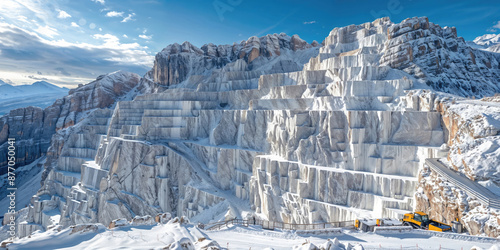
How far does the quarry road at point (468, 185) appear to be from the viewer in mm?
15836

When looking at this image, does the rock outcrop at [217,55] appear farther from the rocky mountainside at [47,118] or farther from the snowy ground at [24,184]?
the snowy ground at [24,184]

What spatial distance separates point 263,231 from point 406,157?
1575 cm

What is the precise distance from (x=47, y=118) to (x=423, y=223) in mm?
113234

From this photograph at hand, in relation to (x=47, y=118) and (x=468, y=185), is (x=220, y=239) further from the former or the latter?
(x=47, y=118)

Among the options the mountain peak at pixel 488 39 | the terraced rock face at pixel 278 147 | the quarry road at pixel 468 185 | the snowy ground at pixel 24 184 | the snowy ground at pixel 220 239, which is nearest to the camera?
the snowy ground at pixel 220 239

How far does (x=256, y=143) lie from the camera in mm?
39875

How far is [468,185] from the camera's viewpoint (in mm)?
17578

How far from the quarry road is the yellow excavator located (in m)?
2.61

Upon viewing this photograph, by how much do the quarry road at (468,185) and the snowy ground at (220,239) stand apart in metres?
2.87

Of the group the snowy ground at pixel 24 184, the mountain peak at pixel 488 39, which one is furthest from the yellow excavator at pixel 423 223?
the mountain peak at pixel 488 39

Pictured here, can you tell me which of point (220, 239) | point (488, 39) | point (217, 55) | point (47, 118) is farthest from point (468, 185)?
point (47, 118)

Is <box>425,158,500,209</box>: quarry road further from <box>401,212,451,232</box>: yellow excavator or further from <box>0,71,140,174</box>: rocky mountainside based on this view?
<box>0,71,140,174</box>: rocky mountainside

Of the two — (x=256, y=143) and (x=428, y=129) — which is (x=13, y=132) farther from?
(x=428, y=129)

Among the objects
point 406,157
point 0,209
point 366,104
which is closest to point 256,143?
point 366,104
